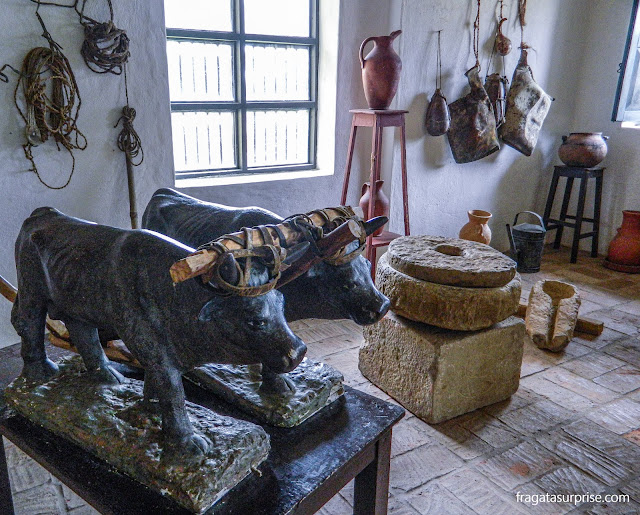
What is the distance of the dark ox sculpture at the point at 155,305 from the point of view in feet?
3.29

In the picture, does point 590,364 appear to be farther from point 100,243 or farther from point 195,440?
point 100,243

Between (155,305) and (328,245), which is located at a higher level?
(328,245)

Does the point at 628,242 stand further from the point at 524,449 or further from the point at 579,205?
the point at 524,449

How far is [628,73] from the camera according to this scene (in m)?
5.15

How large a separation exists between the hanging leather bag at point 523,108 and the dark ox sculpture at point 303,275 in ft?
13.5

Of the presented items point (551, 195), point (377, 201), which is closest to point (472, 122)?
point (377, 201)

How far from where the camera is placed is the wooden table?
112 cm

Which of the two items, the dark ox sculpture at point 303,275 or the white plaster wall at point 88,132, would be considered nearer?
the dark ox sculpture at point 303,275

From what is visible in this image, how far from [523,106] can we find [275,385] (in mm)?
4395

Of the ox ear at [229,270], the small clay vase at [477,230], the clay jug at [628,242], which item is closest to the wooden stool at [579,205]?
the clay jug at [628,242]

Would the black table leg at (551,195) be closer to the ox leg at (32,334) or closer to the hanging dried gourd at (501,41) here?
the hanging dried gourd at (501,41)

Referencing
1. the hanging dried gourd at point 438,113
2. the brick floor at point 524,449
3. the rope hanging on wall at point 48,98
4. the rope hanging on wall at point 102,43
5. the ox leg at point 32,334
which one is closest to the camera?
the ox leg at point 32,334

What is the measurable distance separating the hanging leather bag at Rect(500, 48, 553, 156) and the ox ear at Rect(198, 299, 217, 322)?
459cm

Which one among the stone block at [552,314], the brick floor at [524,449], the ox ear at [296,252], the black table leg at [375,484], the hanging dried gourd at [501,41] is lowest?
the brick floor at [524,449]
